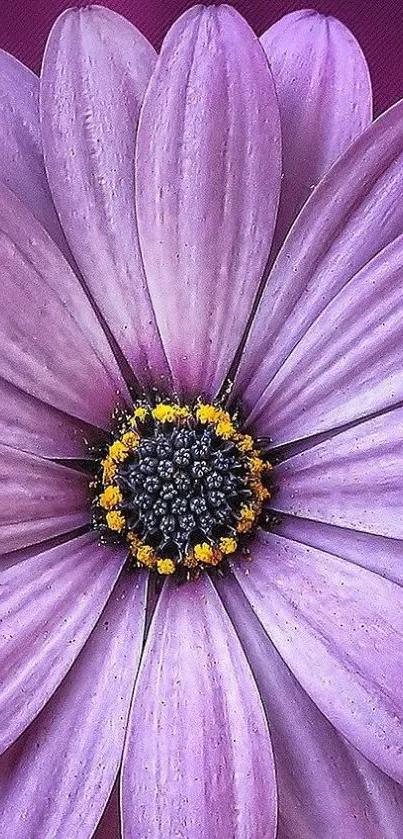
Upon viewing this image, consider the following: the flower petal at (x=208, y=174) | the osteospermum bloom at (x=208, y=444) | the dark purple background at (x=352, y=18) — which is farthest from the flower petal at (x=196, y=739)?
the dark purple background at (x=352, y=18)

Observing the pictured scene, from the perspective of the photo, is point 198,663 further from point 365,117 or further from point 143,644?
point 365,117

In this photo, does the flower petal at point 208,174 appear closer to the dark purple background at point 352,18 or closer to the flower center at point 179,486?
the flower center at point 179,486

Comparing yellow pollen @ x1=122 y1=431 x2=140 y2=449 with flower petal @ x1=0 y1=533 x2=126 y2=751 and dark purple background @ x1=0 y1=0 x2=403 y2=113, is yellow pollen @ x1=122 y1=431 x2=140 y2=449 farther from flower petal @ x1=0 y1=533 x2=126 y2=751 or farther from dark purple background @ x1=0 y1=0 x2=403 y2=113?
dark purple background @ x1=0 y1=0 x2=403 y2=113

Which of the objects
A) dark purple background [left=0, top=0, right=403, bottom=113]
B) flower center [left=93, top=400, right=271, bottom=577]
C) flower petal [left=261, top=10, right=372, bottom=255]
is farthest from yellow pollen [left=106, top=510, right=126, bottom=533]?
dark purple background [left=0, top=0, right=403, bottom=113]

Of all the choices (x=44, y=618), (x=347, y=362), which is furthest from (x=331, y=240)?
(x=44, y=618)

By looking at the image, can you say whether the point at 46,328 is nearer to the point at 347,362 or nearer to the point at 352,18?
the point at 347,362
